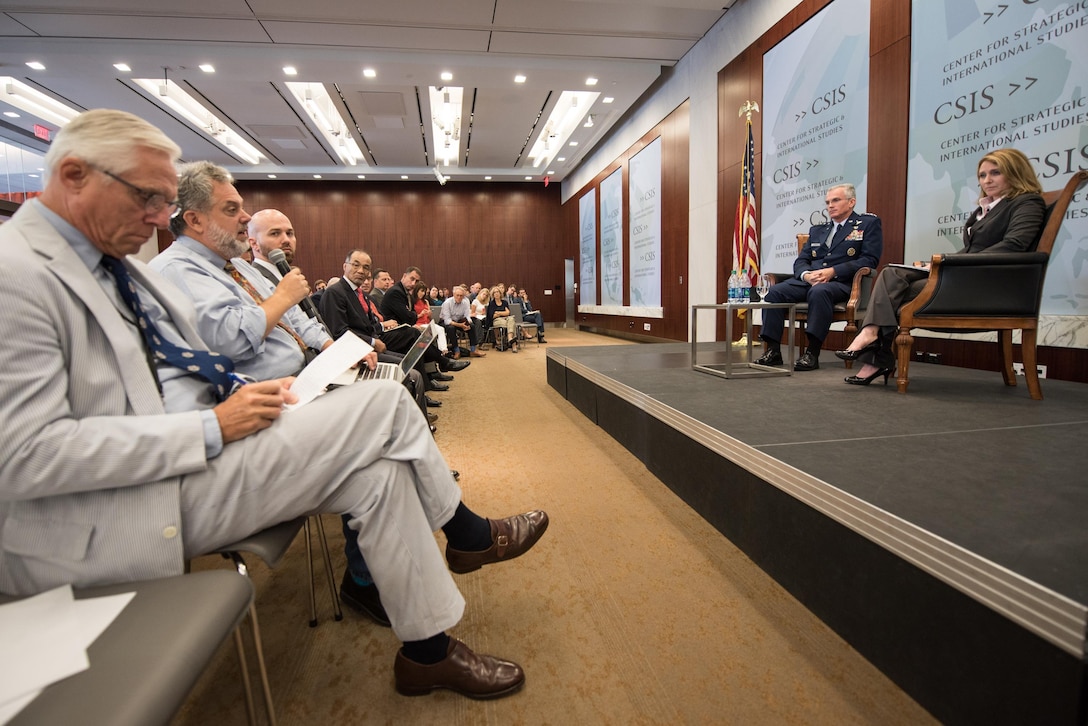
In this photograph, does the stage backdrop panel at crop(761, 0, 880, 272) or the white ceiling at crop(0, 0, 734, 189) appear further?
the white ceiling at crop(0, 0, 734, 189)

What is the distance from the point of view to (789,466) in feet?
4.76

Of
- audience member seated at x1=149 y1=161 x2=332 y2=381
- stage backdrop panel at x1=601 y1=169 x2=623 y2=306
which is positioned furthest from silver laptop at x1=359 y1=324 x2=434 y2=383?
stage backdrop panel at x1=601 y1=169 x2=623 y2=306

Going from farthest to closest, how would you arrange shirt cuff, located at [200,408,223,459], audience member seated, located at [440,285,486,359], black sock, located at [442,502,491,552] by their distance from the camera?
1. audience member seated, located at [440,285,486,359]
2. black sock, located at [442,502,491,552]
3. shirt cuff, located at [200,408,223,459]

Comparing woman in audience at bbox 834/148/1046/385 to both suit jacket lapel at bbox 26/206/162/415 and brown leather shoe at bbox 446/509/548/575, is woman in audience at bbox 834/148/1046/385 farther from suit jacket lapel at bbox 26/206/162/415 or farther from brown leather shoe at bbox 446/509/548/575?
suit jacket lapel at bbox 26/206/162/415

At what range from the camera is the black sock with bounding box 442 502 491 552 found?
50.6 inches

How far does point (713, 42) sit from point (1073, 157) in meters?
4.63

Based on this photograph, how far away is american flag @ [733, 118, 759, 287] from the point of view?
12.4 feet

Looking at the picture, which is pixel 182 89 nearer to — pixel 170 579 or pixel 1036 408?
pixel 170 579

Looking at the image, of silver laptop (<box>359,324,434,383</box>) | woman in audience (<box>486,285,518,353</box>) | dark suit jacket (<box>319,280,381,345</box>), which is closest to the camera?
silver laptop (<box>359,324,434,383</box>)

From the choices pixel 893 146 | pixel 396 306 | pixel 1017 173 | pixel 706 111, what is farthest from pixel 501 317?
pixel 1017 173

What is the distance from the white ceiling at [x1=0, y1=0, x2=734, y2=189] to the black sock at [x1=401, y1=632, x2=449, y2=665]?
21.0ft

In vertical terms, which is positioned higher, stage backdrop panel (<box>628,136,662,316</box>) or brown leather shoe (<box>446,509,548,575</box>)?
stage backdrop panel (<box>628,136,662,316</box>)

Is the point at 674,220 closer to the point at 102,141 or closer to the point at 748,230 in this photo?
the point at 748,230

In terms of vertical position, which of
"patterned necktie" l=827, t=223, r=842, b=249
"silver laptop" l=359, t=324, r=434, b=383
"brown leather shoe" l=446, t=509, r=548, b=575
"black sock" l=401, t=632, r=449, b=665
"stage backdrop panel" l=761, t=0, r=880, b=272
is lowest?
"black sock" l=401, t=632, r=449, b=665
